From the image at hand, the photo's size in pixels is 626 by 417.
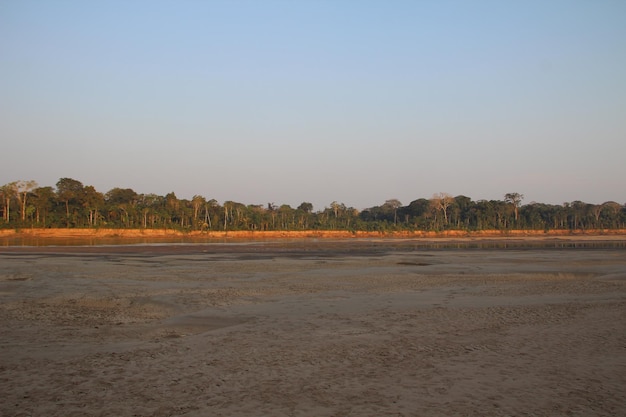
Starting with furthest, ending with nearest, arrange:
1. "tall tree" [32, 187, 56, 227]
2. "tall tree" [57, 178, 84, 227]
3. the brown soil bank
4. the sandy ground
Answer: "tall tree" [57, 178, 84, 227] < "tall tree" [32, 187, 56, 227] < the brown soil bank < the sandy ground

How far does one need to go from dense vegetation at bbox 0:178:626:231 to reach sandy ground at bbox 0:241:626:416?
79.2 metres

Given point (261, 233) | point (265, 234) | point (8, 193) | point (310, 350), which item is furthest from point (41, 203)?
point (310, 350)

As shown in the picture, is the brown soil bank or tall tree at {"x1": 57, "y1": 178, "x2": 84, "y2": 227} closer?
the brown soil bank

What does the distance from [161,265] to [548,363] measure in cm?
2665

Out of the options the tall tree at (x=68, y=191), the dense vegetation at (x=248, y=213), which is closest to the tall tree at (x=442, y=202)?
the dense vegetation at (x=248, y=213)

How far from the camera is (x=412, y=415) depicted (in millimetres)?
6754

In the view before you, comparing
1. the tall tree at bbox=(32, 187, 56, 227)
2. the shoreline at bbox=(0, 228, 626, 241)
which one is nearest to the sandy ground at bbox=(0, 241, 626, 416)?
the shoreline at bbox=(0, 228, 626, 241)

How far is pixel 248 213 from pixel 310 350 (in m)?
107

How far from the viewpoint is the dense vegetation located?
91.4 m

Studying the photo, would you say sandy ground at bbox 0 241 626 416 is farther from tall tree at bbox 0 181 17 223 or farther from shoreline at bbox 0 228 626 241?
tall tree at bbox 0 181 17 223

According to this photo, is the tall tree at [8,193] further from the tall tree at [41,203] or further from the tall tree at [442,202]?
the tall tree at [442,202]

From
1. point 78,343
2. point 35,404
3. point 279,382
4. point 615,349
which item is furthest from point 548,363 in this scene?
point 78,343

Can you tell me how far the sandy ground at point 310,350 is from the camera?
721 cm

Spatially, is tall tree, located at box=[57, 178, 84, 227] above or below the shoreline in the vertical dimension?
above
